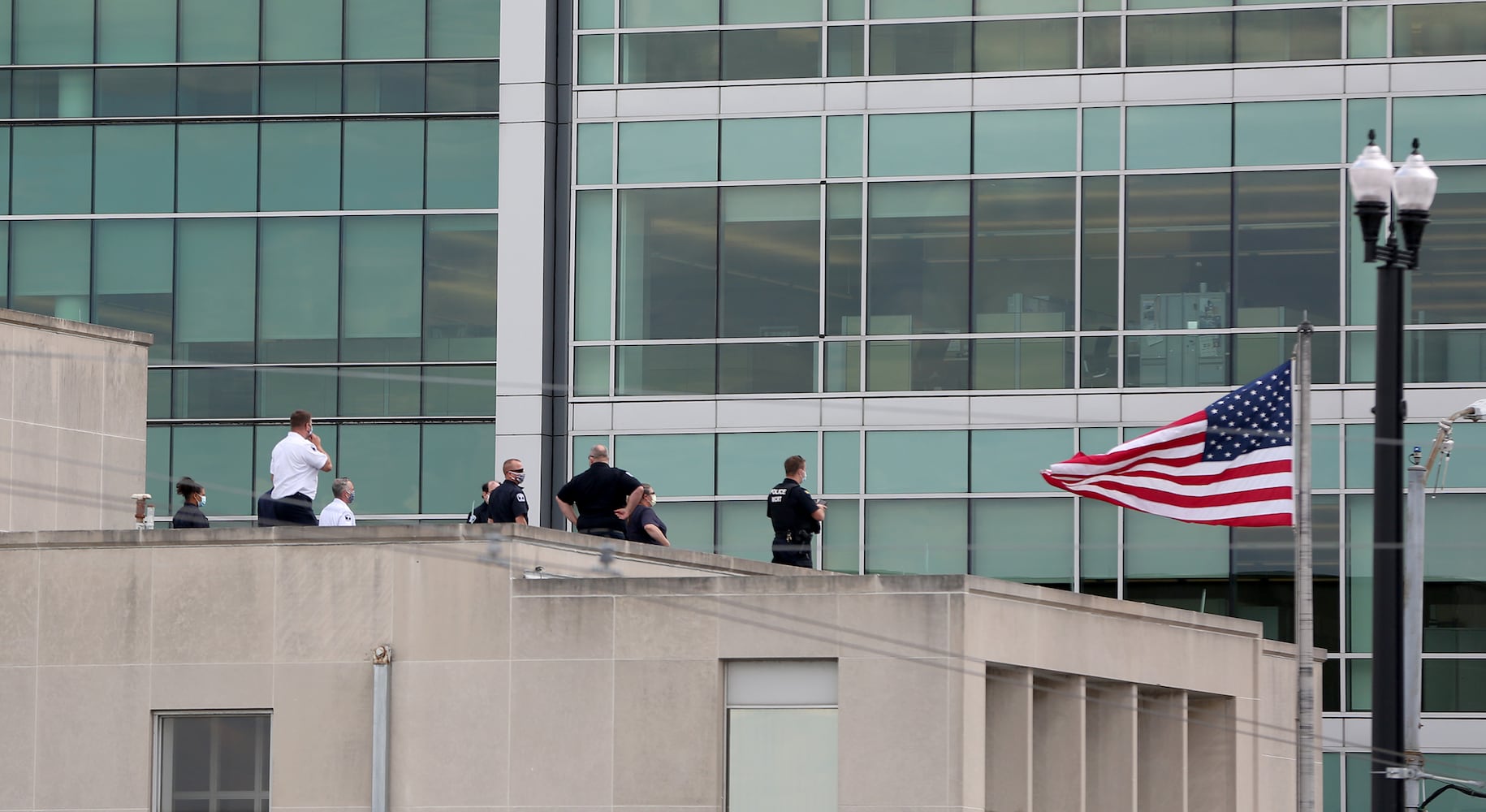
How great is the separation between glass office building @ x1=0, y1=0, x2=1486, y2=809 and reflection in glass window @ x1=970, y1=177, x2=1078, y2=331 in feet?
0.13

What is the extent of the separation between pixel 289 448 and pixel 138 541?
4.89 feet

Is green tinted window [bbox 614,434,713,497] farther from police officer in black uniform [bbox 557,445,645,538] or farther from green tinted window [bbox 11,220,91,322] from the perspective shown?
police officer in black uniform [bbox 557,445,645,538]

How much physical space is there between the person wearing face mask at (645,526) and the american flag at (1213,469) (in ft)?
13.5

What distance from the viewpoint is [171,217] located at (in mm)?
33938

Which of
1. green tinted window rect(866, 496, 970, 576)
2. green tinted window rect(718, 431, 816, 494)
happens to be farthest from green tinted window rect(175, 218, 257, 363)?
green tinted window rect(866, 496, 970, 576)

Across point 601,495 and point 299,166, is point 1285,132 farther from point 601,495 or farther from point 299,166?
point 601,495

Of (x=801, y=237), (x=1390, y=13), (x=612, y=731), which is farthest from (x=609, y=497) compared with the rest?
(x=1390, y=13)

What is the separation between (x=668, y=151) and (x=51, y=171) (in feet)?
29.2

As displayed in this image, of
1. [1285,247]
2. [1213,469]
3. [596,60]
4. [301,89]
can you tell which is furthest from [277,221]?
[1213,469]

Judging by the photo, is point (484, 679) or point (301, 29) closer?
point (484, 679)

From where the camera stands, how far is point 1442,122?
101ft

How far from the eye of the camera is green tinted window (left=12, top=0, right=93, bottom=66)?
34719mm

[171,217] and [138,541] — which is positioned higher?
[171,217]

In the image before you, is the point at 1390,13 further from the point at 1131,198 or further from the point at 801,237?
the point at 801,237
